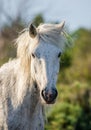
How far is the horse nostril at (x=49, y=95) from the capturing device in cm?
833

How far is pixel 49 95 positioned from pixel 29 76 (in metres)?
0.75

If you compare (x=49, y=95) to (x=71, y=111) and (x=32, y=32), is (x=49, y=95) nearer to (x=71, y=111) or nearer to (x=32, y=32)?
(x=32, y=32)

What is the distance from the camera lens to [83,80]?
3008cm

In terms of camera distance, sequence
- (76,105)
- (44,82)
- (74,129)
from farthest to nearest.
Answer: (76,105), (74,129), (44,82)

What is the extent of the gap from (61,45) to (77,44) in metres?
32.7

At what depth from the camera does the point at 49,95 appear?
8328mm

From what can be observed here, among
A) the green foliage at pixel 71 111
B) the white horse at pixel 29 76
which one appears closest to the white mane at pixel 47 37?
the white horse at pixel 29 76

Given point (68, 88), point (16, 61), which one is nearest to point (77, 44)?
point (68, 88)

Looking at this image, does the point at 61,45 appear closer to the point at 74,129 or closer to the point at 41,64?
the point at 41,64

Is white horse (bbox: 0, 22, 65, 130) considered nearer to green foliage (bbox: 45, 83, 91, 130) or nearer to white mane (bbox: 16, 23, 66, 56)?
white mane (bbox: 16, 23, 66, 56)

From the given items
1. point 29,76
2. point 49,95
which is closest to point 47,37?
point 29,76

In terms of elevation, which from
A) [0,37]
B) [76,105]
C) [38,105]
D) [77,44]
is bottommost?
[38,105]

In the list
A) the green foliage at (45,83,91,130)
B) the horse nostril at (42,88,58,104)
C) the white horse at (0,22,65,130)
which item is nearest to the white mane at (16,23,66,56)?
the white horse at (0,22,65,130)

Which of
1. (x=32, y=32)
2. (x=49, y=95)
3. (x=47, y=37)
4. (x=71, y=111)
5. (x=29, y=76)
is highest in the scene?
(x=71, y=111)
